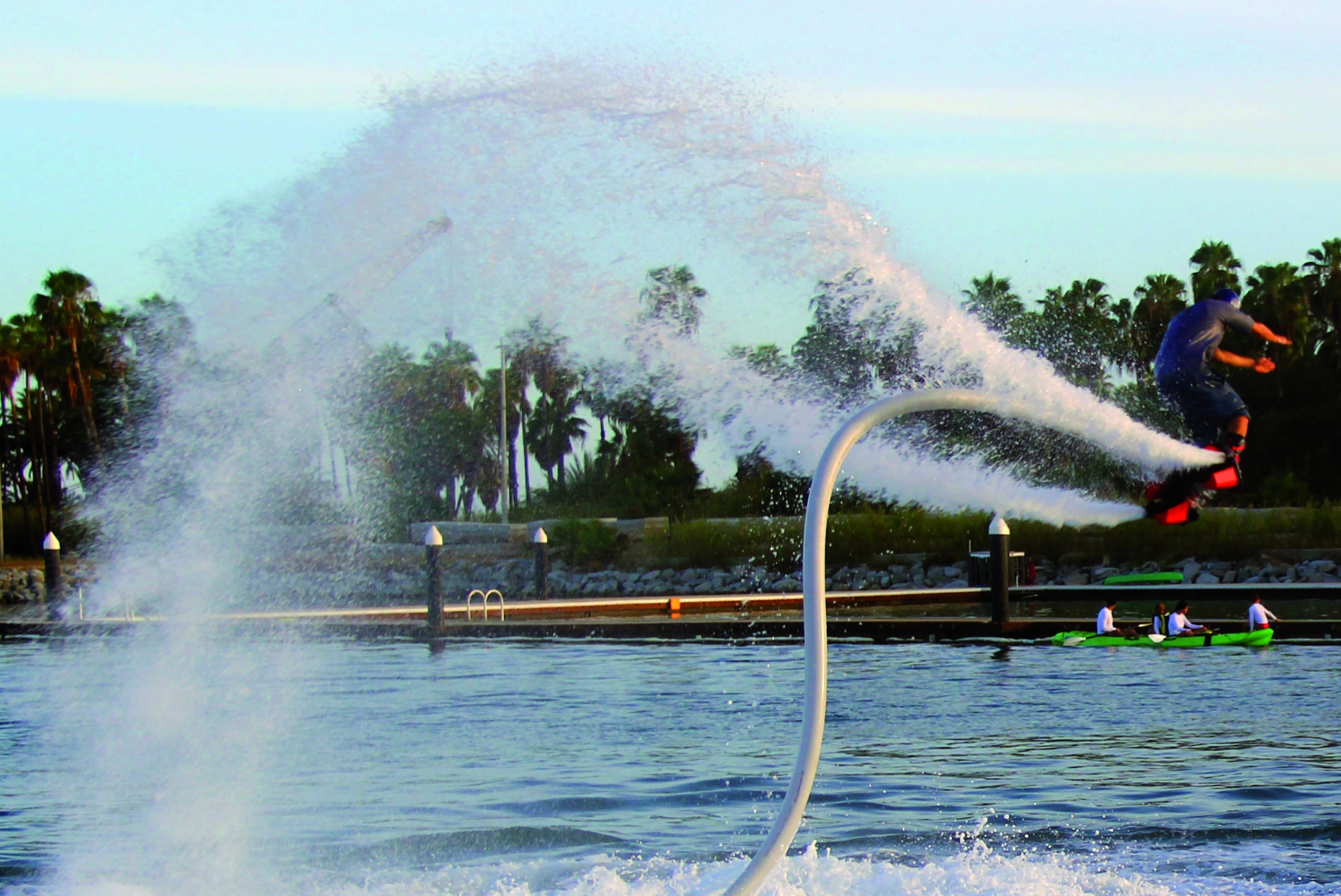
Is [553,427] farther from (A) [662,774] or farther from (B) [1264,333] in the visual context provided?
(B) [1264,333]

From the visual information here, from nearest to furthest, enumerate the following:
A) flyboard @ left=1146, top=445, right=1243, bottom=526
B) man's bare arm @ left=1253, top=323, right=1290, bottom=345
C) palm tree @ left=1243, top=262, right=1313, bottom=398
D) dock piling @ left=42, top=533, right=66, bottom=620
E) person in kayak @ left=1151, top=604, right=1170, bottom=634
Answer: man's bare arm @ left=1253, top=323, right=1290, bottom=345, flyboard @ left=1146, top=445, right=1243, bottom=526, person in kayak @ left=1151, top=604, right=1170, bottom=634, dock piling @ left=42, top=533, right=66, bottom=620, palm tree @ left=1243, top=262, right=1313, bottom=398

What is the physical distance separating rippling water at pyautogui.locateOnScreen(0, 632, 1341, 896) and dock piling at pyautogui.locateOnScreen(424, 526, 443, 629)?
8.54ft

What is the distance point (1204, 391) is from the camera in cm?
624

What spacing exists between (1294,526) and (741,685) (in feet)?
97.3

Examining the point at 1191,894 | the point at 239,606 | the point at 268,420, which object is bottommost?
the point at 1191,894

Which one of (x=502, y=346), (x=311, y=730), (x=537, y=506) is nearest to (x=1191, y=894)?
(x=502, y=346)

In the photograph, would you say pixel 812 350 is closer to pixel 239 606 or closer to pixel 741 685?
pixel 239 606

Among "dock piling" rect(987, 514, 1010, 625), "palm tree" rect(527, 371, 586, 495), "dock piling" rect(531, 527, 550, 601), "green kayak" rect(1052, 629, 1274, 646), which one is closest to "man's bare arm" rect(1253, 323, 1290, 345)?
"palm tree" rect(527, 371, 586, 495)

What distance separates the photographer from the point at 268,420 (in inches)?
443

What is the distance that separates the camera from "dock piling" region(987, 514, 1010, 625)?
2878 cm

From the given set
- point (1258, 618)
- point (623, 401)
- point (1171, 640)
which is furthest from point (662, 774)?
point (1258, 618)

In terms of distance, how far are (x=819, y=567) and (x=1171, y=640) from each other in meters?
23.0

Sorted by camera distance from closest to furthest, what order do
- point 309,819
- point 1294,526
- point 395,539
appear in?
point 309,819 < point 1294,526 < point 395,539

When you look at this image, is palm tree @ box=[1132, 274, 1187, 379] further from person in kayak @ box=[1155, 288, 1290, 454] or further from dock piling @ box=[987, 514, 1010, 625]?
person in kayak @ box=[1155, 288, 1290, 454]
